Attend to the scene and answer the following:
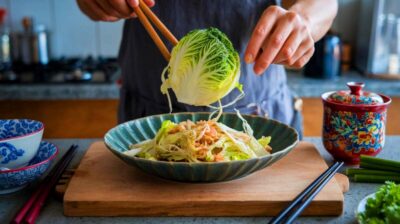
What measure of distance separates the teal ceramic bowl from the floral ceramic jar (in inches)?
4.2

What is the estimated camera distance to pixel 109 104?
2363 millimetres

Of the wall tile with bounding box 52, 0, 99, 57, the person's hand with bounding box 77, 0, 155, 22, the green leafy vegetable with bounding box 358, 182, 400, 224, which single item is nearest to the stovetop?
the wall tile with bounding box 52, 0, 99, 57

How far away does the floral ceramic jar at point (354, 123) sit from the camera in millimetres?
1105

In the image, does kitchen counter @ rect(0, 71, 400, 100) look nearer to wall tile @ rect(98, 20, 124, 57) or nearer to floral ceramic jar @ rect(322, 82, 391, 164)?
wall tile @ rect(98, 20, 124, 57)

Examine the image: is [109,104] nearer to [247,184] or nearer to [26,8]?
[26,8]

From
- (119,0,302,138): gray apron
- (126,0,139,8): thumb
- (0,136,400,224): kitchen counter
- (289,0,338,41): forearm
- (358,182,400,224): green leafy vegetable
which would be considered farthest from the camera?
(119,0,302,138): gray apron

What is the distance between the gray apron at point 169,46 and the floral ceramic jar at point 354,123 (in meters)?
0.37

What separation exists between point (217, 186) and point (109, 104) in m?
1.48

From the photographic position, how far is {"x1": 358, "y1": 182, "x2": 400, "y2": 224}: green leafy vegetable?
77 cm

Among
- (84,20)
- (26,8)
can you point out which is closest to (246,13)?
(84,20)

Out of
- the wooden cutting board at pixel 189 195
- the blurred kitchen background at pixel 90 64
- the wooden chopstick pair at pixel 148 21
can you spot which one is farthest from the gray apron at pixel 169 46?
the blurred kitchen background at pixel 90 64

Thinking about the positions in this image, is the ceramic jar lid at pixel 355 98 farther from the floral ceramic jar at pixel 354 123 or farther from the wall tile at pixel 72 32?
the wall tile at pixel 72 32

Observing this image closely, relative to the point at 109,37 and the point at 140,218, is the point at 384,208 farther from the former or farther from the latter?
the point at 109,37

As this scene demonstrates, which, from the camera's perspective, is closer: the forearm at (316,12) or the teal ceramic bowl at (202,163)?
the teal ceramic bowl at (202,163)
